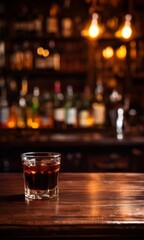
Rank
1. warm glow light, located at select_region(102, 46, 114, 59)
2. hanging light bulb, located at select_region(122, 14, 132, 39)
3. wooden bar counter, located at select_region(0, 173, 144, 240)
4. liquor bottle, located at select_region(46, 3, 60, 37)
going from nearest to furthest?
wooden bar counter, located at select_region(0, 173, 144, 240) → hanging light bulb, located at select_region(122, 14, 132, 39) → liquor bottle, located at select_region(46, 3, 60, 37) → warm glow light, located at select_region(102, 46, 114, 59)

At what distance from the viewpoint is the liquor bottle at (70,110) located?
12.9 feet

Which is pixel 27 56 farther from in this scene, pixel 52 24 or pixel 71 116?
pixel 71 116

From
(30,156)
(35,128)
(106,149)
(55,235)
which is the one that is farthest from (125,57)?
(55,235)

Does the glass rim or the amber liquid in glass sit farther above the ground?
the glass rim

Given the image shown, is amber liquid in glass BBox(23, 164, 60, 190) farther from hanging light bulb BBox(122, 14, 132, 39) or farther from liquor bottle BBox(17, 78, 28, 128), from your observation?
liquor bottle BBox(17, 78, 28, 128)

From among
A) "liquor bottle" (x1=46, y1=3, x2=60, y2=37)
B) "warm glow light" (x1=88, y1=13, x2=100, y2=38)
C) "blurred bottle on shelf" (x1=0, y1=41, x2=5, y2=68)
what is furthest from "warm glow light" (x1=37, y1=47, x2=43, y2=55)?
"warm glow light" (x1=88, y1=13, x2=100, y2=38)

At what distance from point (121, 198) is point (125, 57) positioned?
3330 millimetres

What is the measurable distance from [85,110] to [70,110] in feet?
0.92

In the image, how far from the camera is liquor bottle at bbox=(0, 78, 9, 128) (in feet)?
13.2

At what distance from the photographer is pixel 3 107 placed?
4109 mm

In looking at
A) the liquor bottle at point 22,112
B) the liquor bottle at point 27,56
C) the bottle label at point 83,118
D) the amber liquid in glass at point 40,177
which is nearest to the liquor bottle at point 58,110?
the bottle label at point 83,118

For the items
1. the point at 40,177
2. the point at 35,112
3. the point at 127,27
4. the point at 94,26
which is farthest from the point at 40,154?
the point at 35,112

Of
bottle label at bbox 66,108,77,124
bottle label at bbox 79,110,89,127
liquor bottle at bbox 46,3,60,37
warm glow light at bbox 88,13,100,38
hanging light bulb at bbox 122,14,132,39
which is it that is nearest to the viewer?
warm glow light at bbox 88,13,100,38

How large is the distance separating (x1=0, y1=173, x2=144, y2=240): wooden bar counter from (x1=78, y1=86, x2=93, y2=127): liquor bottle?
2.78 m
